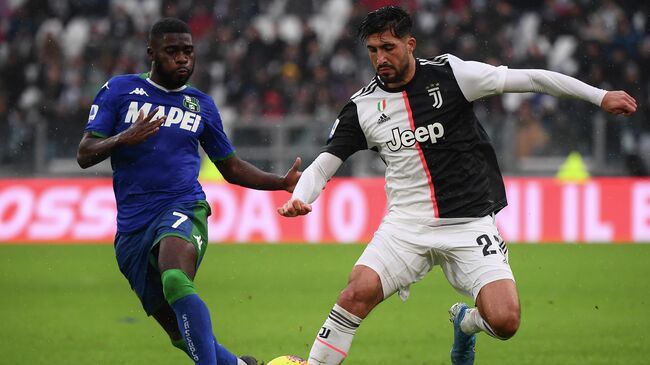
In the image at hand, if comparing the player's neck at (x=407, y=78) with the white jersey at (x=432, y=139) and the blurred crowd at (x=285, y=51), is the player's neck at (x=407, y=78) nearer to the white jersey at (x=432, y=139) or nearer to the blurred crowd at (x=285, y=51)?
the white jersey at (x=432, y=139)

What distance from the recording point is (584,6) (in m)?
22.2

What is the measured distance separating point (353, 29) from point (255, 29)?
81.2 inches

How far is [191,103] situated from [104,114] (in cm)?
57

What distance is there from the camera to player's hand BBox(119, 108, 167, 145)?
6371 mm

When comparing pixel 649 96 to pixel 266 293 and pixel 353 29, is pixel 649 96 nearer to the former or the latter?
pixel 353 29

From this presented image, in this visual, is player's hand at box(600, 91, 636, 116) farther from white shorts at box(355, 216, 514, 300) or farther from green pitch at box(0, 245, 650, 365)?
green pitch at box(0, 245, 650, 365)

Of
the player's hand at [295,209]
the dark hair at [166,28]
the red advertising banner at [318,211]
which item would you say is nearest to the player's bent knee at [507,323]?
the player's hand at [295,209]

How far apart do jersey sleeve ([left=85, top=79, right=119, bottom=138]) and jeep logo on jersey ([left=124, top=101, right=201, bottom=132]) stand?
0.10m

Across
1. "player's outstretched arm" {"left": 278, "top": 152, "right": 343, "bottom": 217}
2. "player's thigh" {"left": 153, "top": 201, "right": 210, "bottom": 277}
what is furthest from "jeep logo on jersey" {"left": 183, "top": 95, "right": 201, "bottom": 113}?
"player's outstretched arm" {"left": 278, "top": 152, "right": 343, "bottom": 217}

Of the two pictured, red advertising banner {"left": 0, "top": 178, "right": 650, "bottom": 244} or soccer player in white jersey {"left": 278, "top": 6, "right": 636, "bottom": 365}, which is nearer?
soccer player in white jersey {"left": 278, "top": 6, "right": 636, "bottom": 365}

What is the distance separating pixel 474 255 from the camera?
6.48 meters

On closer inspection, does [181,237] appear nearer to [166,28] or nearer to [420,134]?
[166,28]

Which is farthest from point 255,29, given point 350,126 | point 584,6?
point 350,126

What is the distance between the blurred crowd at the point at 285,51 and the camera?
20.4 metres
